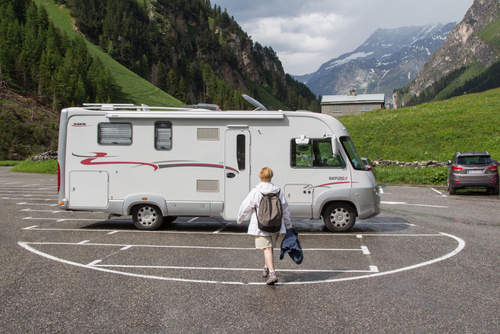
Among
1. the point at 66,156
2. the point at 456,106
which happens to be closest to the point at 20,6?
the point at 456,106

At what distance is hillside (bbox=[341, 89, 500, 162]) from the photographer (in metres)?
33.7

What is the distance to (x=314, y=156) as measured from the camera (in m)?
9.89

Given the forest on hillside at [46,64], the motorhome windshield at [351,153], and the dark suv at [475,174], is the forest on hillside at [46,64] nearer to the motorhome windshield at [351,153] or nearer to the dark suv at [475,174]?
the dark suv at [475,174]

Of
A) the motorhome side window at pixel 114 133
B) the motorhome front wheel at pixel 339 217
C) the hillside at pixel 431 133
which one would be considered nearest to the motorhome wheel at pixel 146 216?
the motorhome side window at pixel 114 133

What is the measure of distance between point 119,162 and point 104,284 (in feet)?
15.6

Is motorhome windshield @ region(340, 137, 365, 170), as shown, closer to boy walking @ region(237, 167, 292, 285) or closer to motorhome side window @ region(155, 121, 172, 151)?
motorhome side window @ region(155, 121, 172, 151)

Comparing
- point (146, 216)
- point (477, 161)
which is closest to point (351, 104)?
point (477, 161)

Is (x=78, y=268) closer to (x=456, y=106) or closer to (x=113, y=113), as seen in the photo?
(x=113, y=113)

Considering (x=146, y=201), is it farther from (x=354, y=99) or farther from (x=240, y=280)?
(x=354, y=99)

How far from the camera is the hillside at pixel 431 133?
111ft

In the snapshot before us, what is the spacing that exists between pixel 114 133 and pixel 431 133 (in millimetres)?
34904

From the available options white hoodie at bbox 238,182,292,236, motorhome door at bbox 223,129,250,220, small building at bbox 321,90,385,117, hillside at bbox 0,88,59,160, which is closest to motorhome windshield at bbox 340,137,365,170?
motorhome door at bbox 223,129,250,220

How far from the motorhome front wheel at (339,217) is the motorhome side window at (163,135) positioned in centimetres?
428

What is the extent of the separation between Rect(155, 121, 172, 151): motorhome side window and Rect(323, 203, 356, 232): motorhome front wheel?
4.28 metres
